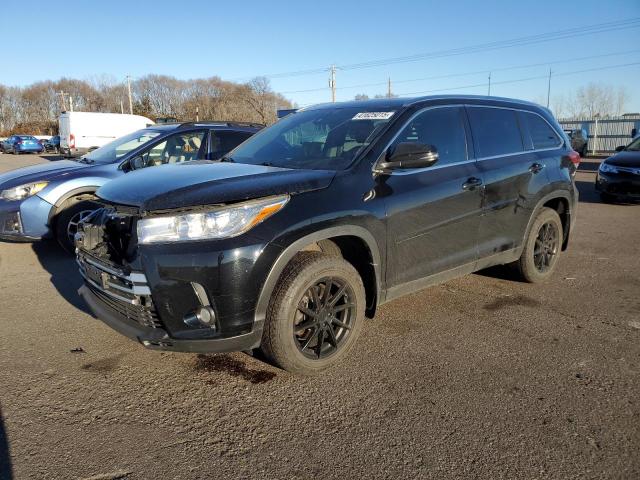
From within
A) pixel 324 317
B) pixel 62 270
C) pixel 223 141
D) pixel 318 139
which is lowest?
pixel 62 270

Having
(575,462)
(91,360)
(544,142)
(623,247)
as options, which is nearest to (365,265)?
(575,462)

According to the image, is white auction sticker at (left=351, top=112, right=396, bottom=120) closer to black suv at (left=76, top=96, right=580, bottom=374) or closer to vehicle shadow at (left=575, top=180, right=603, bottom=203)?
black suv at (left=76, top=96, right=580, bottom=374)

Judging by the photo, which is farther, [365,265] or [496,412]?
[365,265]

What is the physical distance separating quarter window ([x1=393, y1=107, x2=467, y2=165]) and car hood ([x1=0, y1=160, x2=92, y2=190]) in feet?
14.8

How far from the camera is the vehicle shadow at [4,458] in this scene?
89.6 inches

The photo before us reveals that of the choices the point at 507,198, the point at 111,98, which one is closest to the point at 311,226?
the point at 507,198

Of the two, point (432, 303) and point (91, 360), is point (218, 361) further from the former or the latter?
point (432, 303)

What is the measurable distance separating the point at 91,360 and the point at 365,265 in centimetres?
205

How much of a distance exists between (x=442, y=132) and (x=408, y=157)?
0.79m

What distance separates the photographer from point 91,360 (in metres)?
3.45

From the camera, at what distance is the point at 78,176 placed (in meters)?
6.07

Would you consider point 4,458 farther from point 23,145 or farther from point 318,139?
point 23,145

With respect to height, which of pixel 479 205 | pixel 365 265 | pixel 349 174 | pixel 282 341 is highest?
pixel 349 174

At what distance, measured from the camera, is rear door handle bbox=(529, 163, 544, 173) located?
469 cm
